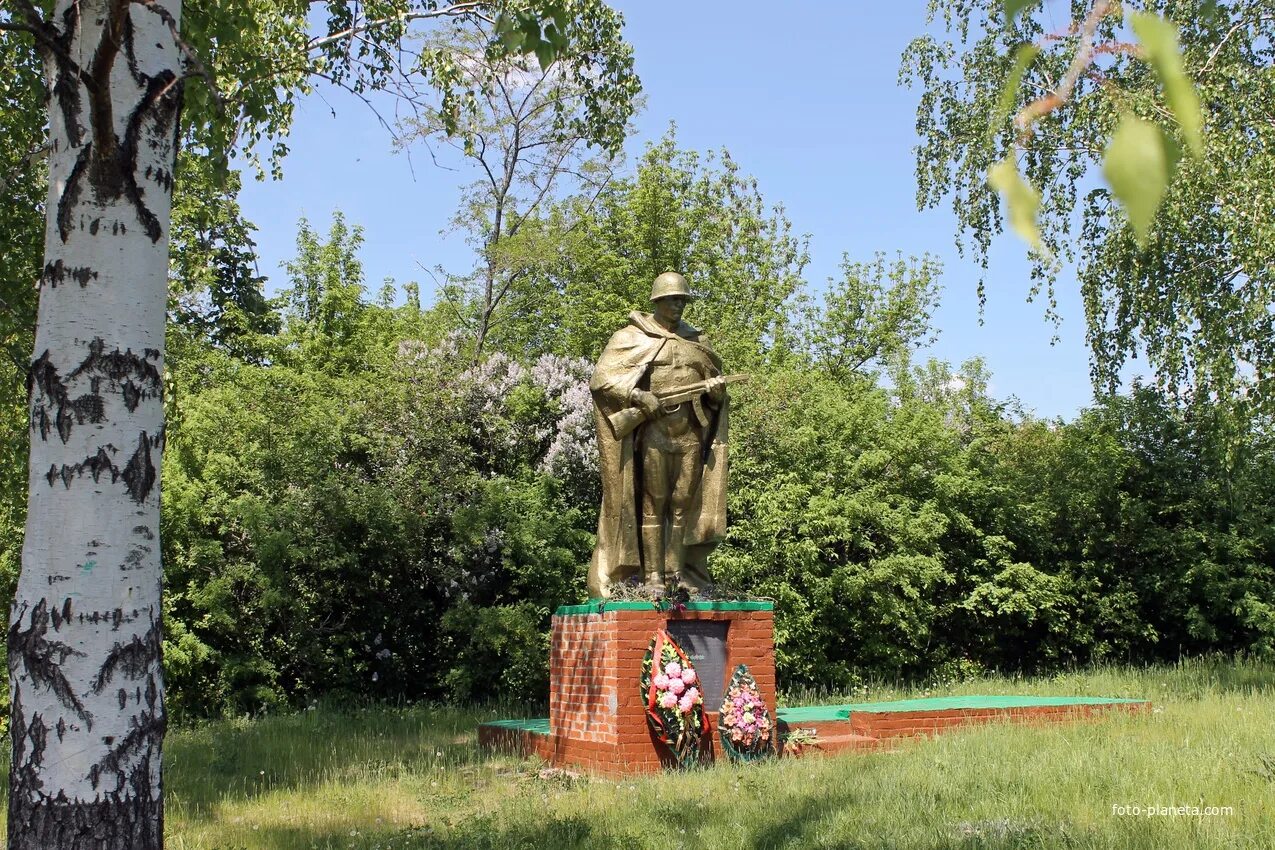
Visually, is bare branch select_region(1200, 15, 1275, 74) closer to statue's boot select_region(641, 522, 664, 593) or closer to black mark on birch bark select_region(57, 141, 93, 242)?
statue's boot select_region(641, 522, 664, 593)

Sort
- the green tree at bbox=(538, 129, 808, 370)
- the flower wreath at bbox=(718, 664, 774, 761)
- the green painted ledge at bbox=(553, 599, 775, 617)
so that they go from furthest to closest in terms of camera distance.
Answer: the green tree at bbox=(538, 129, 808, 370), the green painted ledge at bbox=(553, 599, 775, 617), the flower wreath at bbox=(718, 664, 774, 761)

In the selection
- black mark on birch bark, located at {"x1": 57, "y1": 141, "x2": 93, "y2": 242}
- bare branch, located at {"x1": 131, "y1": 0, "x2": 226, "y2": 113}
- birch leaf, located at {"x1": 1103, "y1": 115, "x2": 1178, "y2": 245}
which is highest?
bare branch, located at {"x1": 131, "y1": 0, "x2": 226, "y2": 113}

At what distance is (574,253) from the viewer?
24375 millimetres

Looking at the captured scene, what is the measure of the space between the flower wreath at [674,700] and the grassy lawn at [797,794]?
0.56 metres

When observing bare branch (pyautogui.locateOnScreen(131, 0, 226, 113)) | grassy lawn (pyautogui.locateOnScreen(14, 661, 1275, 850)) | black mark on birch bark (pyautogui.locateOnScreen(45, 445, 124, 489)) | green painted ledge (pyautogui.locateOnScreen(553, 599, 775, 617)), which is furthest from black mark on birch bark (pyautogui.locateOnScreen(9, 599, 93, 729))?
green painted ledge (pyautogui.locateOnScreen(553, 599, 775, 617))

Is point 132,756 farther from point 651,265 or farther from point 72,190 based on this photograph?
point 651,265

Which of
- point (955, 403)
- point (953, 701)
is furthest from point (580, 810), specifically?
point (955, 403)

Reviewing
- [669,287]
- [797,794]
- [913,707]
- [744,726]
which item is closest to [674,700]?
[744,726]

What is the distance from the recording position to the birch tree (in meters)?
3.31

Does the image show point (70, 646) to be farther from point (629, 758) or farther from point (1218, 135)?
point (1218, 135)

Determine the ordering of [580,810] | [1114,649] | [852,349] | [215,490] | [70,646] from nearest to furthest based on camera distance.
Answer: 1. [70,646]
2. [580,810]
3. [215,490]
4. [1114,649]
5. [852,349]

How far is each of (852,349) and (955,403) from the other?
4.34 meters

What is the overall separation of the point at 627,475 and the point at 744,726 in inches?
86.4

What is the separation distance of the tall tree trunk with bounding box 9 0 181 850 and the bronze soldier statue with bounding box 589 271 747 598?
19.7 ft
